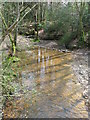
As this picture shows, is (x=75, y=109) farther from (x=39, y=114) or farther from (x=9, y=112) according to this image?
(x=9, y=112)

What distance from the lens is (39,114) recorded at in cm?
441

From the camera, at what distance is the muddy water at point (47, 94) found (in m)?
4.41

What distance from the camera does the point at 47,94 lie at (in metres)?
5.44

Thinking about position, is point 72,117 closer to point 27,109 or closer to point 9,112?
point 27,109

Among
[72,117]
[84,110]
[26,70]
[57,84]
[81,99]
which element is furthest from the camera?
[26,70]

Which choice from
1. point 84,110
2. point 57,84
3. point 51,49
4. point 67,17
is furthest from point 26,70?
point 67,17

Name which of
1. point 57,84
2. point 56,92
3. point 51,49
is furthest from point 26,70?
point 51,49

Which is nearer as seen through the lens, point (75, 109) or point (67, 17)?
point (75, 109)

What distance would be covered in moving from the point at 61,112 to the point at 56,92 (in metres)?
1.12

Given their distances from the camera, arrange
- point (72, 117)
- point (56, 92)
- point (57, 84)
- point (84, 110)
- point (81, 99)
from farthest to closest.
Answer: point (57, 84), point (56, 92), point (81, 99), point (84, 110), point (72, 117)

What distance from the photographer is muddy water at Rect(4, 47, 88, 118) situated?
14.5 feet

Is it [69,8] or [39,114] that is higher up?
[69,8]

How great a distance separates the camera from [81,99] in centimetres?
514

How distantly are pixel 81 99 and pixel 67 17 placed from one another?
8355 mm
